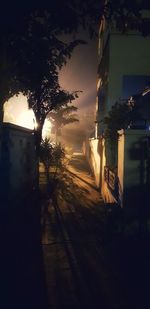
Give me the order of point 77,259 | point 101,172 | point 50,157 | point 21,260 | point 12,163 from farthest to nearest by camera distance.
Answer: point 50,157 < point 101,172 < point 12,163 < point 77,259 < point 21,260

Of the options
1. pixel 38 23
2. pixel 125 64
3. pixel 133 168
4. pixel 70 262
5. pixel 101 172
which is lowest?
pixel 70 262

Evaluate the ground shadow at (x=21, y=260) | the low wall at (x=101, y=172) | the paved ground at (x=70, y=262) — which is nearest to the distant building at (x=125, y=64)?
the low wall at (x=101, y=172)

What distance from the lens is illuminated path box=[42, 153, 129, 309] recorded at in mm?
4625

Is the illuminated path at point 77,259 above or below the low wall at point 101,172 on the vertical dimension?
below

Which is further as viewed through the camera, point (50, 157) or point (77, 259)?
point (50, 157)

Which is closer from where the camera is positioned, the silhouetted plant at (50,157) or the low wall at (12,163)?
the low wall at (12,163)

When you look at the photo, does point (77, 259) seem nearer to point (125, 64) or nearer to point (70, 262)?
point (70, 262)

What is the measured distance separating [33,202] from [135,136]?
4569 millimetres

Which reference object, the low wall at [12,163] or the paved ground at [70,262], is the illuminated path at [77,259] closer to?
the paved ground at [70,262]

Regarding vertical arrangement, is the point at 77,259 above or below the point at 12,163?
below

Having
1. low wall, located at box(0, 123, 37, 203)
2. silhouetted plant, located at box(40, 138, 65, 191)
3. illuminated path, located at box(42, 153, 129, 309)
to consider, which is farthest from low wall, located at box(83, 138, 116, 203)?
low wall, located at box(0, 123, 37, 203)

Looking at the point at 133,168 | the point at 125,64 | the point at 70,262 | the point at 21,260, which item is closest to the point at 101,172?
the point at 133,168

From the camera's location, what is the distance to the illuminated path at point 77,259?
4625 millimetres

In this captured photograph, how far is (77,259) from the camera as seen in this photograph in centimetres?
618
